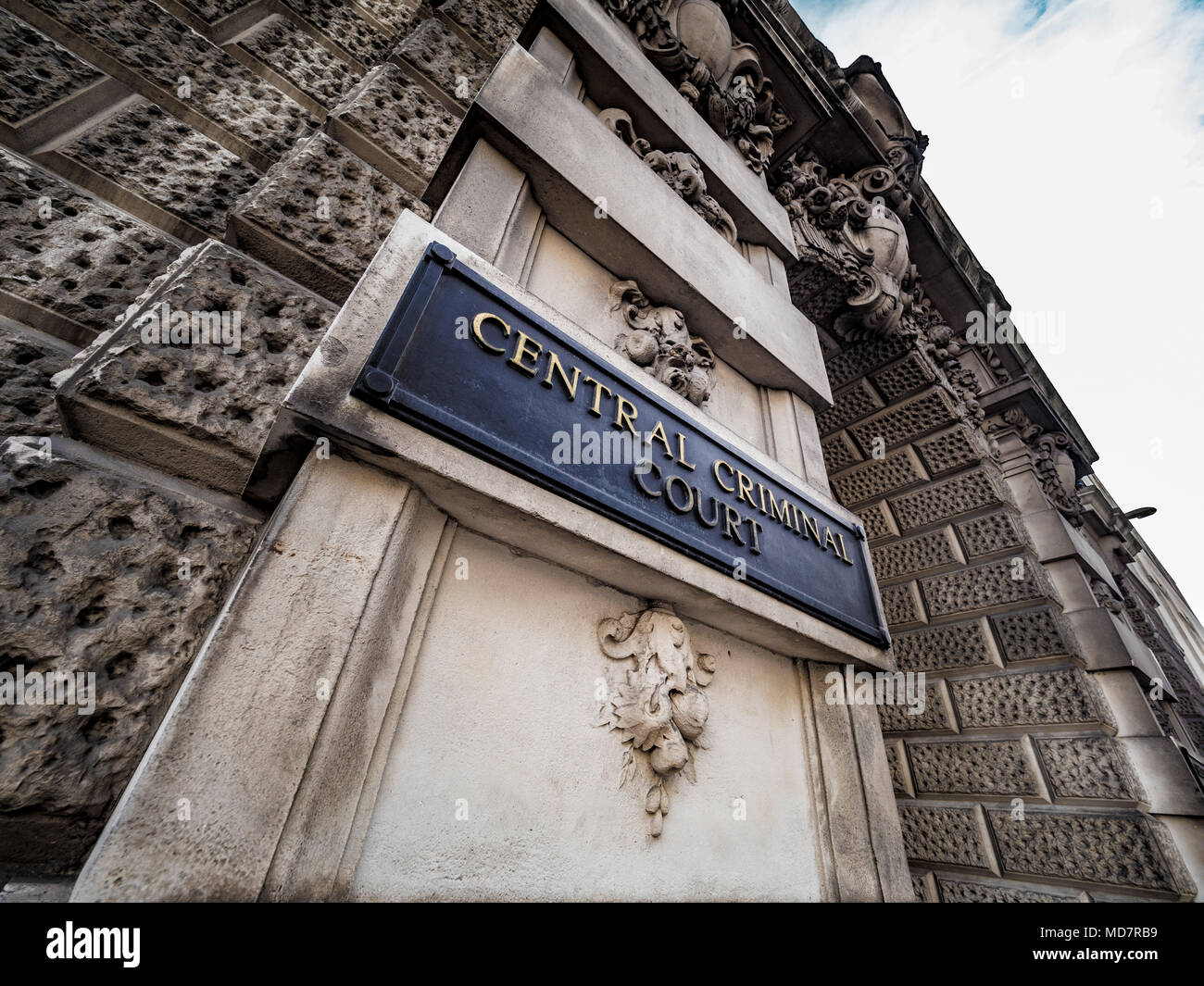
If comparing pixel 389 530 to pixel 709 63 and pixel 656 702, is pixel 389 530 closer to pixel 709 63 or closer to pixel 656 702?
pixel 656 702

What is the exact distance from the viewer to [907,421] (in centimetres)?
487

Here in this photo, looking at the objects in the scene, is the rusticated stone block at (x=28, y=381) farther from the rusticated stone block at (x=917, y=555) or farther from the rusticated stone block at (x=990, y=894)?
the rusticated stone block at (x=917, y=555)

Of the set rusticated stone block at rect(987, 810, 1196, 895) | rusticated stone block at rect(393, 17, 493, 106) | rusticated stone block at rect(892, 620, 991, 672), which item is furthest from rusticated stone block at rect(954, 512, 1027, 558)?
rusticated stone block at rect(393, 17, 493, 106)

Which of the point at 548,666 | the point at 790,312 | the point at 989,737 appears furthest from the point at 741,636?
the point at 989,737

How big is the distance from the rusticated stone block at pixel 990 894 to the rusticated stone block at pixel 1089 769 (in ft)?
1.99

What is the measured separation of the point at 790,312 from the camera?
10.00 ft

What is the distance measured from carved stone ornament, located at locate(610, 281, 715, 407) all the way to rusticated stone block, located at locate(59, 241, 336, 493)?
122 centimetres

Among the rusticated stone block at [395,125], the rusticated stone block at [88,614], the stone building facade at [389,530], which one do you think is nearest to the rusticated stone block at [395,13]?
the stone building facade at [389,530]

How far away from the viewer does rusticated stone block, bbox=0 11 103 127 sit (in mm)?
1386

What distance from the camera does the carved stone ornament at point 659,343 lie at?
2.08 meters

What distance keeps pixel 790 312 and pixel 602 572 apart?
2.36m

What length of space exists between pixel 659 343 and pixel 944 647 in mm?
3708

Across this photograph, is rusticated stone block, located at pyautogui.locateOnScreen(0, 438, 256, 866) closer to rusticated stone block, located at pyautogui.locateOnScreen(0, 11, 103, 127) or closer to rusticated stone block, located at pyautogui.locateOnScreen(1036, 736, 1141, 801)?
rusticated stone block, located at pyautogui.locateOnScreen(0, 11, 103, 127)
